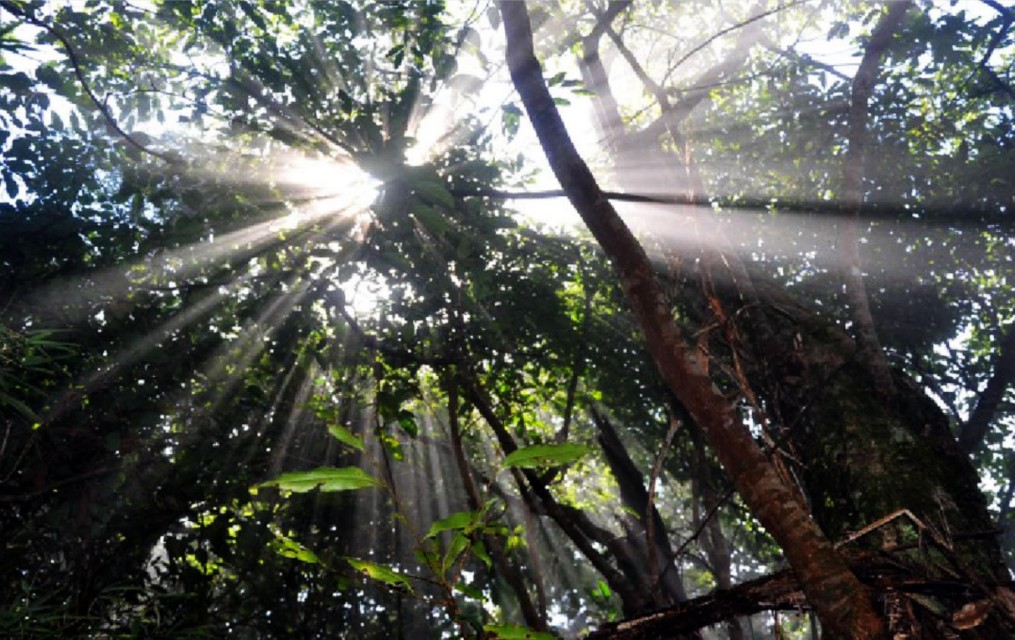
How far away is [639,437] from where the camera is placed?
21.5 feet

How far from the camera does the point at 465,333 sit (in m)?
4.88

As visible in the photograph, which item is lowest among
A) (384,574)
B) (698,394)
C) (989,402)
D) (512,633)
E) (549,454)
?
(512,633)

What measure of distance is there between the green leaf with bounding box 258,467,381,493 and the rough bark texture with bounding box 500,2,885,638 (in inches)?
34.1

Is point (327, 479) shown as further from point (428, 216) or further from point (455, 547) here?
point (428, 216)

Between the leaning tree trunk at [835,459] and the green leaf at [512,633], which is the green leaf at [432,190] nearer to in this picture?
the leaning tree trunk at [835,459]

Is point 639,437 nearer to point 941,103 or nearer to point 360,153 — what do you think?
point 360,153

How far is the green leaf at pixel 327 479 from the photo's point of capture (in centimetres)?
117

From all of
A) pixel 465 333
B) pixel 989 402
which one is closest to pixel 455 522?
pixel 465 333

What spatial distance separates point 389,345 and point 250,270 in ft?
3.84

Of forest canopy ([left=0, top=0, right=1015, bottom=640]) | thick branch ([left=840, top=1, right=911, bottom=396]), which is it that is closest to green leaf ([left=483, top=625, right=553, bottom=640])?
forest canopy ([left=0, top=0, right=1015, bottom=640])

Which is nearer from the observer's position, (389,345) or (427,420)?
(389,345)

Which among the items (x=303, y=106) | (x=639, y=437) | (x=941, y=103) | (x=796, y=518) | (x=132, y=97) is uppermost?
(x=132, y=97)

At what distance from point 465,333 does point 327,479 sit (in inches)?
145

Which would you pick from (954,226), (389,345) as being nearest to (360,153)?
(389,345)
